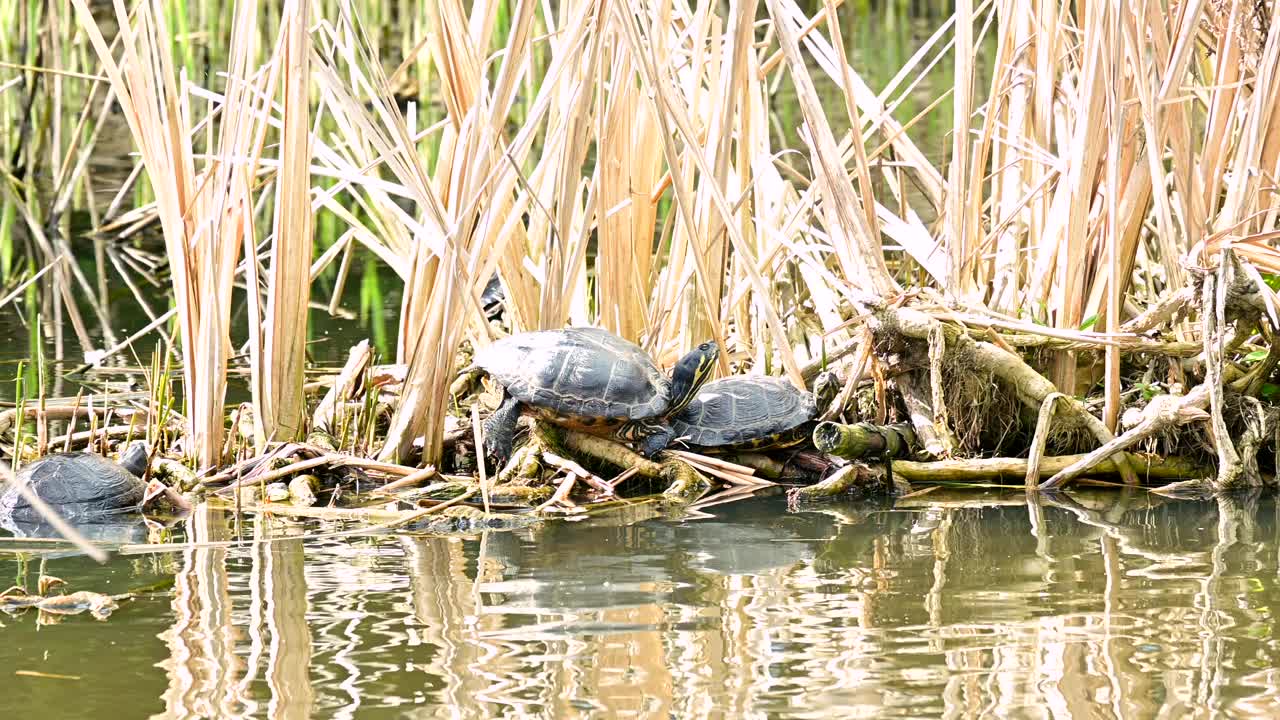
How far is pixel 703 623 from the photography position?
266 cm

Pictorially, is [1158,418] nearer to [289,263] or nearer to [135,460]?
[289,263]

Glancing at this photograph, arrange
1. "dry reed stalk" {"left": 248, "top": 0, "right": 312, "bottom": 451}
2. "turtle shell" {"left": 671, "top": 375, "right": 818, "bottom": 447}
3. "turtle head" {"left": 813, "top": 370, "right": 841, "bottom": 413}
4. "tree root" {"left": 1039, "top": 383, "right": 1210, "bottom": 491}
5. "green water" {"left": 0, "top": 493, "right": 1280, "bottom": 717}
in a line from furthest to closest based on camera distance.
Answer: "turtle head" {"left": 813, "top": 370, "right": 841, "bottom": 413}
"turtle shell" {"left": 671, "top": 375, "right": 818, "bottom": 447}
"tree root" {"left": 1039, "top": 383, "right": 1210, "bottom": 491}
"dry reed stalk" {"left": 248, "top": 0, "right": 312, "bottom": 451}
"green water" {"left": 0, "top": 493, "right": 1280, "bottom": 717}

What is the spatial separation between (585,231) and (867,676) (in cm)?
174

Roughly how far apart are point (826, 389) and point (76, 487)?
202cm

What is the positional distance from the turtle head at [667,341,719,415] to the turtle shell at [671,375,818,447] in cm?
6

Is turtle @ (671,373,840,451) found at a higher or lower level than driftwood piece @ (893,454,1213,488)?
higher

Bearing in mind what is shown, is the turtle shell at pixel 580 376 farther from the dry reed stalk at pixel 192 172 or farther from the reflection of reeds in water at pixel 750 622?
the dry reed stalk at pixel 192 172

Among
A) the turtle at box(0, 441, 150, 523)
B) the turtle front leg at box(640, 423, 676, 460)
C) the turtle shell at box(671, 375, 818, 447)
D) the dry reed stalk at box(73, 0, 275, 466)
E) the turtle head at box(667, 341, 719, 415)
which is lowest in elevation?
the turtle at box(0, 441, 150, 523)

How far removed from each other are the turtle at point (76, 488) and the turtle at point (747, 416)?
144cm

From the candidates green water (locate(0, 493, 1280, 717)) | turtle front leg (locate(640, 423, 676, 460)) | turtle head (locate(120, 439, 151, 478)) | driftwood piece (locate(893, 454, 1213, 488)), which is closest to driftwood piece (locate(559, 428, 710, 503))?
turtle front leg (locate(640, 423, 676, 460))

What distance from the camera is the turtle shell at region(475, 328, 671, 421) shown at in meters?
3.78

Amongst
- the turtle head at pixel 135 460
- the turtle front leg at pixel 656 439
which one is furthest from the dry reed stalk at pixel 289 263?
the turtle front leg at pixel 656 439

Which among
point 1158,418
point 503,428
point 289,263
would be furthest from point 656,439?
point 1158,418

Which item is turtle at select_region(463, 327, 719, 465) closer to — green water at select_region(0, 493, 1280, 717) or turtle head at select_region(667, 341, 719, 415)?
turtle head at select_region(667, 341, 719, 415)
